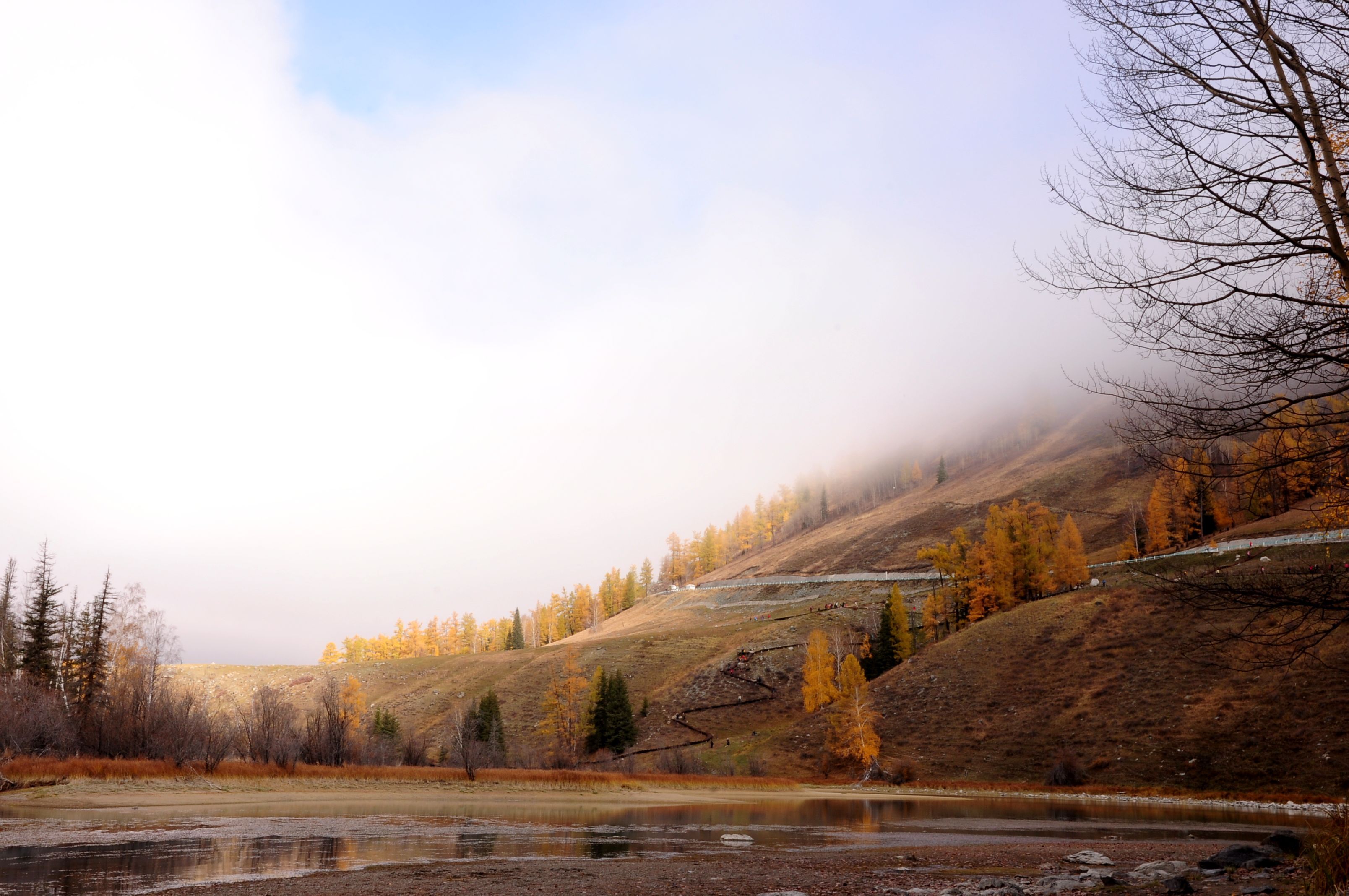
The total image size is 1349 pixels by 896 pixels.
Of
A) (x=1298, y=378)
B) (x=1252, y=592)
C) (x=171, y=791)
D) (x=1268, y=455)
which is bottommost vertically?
(x=171, y=791)

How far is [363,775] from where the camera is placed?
47125 millimetres

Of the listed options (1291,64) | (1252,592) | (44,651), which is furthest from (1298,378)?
(44,651)

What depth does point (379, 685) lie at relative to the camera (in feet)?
382

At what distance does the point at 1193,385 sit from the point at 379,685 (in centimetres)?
12500

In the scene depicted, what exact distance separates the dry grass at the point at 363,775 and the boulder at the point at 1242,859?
137ft

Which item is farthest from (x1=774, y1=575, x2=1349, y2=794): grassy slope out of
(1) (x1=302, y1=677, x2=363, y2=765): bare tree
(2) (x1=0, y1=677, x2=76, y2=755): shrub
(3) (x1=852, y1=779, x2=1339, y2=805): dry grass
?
(2) (x1=0, y1=677, x2=76, y2=755): shrub

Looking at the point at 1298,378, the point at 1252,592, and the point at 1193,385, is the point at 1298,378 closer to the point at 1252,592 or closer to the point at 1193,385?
the point at 1193,385

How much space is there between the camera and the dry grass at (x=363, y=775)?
3500cm

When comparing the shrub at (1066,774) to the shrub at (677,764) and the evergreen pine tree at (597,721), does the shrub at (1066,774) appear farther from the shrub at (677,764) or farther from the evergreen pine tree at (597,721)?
the evergreen pine tree at (597,721)

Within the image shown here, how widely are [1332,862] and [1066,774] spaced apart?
55837 millimetres

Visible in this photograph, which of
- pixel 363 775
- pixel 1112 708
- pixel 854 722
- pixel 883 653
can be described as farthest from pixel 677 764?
pixel 1112 708

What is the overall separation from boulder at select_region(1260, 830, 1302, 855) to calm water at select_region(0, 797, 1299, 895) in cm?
1099

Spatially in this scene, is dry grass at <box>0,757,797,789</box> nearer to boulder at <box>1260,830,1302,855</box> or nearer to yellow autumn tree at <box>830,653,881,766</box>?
yellow autumn tree at <box>830,653,881,766</box>

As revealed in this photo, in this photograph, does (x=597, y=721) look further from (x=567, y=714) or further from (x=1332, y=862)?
(x=1332, y=862)
